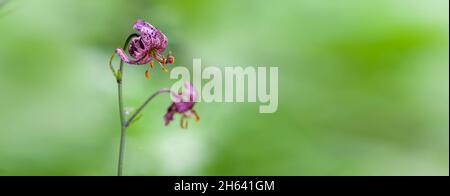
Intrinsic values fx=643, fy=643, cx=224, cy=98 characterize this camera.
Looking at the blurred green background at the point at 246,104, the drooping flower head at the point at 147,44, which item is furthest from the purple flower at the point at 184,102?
the blurred green background at the point at 246,104

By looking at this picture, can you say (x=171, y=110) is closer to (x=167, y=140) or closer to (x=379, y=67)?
(x=167, y=140)

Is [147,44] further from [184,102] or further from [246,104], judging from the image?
[246,104]

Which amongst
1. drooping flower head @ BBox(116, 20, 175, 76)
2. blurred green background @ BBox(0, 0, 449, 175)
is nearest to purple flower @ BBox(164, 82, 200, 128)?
drooping flower head @ BBox(116, 20, 175, 76)

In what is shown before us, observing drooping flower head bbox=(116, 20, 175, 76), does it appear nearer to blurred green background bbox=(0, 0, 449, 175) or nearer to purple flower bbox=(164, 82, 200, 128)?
purple flower bbox=(164, 82, 200, 128)

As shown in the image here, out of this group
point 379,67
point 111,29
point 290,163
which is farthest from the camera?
point 379,67

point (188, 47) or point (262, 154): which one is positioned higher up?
point (188, 47)

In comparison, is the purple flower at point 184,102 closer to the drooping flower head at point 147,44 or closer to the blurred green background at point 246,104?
the drooping flower head at point 147,44

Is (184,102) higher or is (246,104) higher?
(246,104)

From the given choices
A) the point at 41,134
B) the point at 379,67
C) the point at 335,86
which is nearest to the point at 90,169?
the point at 41,134

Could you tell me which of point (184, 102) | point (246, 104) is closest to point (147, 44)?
point (184, 102)
